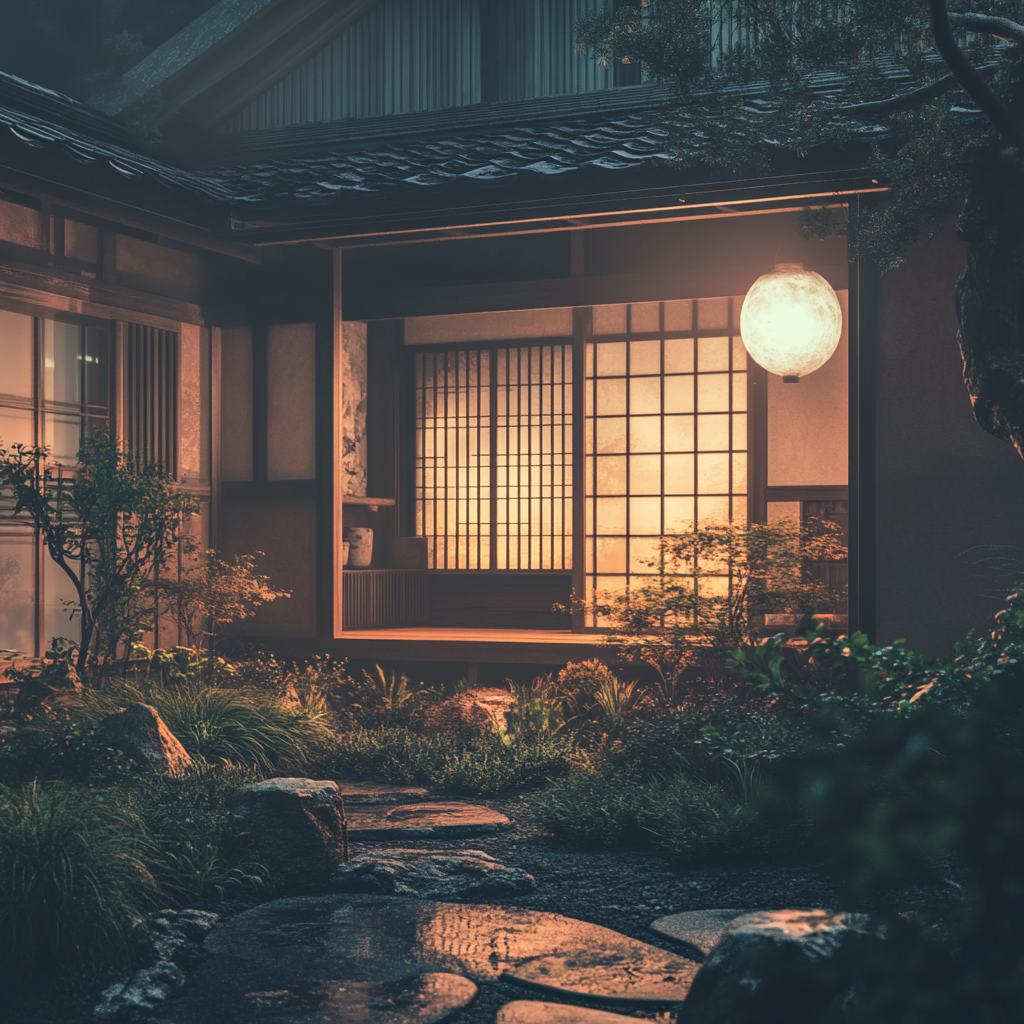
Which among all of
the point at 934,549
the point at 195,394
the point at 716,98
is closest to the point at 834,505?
the point at 934,549

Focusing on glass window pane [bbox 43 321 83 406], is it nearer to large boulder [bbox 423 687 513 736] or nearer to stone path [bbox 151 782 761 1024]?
large boulder [bbox 423 687 513 736]

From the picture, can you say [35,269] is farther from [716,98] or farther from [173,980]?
[173,980]

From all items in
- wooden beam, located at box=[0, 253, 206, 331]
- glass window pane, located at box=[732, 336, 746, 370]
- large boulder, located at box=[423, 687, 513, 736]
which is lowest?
large boulder, located at box=[423, 687, 513, 736]

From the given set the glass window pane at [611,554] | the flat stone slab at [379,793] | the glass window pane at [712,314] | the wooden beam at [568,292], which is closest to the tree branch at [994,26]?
the wooden beam at [568,292]

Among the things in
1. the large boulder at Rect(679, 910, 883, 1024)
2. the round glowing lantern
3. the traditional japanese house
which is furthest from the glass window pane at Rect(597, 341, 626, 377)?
the large boulder at Rect(679, 910, 883, 1024)

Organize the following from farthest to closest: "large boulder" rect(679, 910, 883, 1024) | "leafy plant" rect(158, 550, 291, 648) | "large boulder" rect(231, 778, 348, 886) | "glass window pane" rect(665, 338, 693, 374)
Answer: "glass window pane" rect(665, 338, 693, 374)
"leafy plant" rect(158, 550, 291, 648)
"large boulder" rect(231, 778, 348, 886)
"large boulder" rect(679, 910, 883, 1024)

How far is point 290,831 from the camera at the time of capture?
463cm

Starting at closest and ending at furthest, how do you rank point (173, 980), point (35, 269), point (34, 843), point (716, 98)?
point (173, 980)
point (34, 843)
point (716, 98)
point (35, 269)

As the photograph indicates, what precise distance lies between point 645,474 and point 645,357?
1.08 metres

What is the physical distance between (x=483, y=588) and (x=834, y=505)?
11.9ft

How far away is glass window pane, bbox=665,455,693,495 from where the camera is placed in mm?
10031

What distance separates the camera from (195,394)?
377 inches

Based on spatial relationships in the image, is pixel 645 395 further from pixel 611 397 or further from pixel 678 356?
pixel 678 356

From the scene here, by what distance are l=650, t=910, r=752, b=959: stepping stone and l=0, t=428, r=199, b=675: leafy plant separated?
4.50 m
